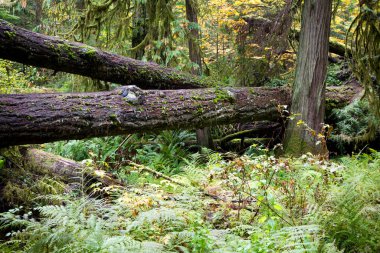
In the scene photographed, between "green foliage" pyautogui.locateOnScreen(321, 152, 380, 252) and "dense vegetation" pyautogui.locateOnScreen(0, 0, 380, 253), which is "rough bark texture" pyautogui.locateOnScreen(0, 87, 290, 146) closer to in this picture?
"dense vegetation" pyautogui.locateOnScreen(0, 0, 380, 253)

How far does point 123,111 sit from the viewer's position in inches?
217

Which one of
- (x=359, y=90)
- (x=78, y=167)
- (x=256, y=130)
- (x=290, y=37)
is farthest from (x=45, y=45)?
(x=359, y=90)

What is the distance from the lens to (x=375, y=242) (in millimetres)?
2760

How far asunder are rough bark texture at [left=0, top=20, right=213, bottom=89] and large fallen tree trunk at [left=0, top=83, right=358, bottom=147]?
2.55 feet

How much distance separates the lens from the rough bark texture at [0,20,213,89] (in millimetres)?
5082

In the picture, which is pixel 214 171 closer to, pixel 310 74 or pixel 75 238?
pixel 75 238

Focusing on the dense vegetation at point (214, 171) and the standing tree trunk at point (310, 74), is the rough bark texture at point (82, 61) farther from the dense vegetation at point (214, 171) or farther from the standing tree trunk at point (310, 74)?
the standing tree trunk at point (310, 74)

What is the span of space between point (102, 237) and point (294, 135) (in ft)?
17.9

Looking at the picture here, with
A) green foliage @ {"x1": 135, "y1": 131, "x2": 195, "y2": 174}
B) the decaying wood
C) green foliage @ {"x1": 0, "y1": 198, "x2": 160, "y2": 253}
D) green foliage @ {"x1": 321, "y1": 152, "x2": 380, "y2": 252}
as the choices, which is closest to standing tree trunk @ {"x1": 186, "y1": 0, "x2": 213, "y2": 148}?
green foliage @ {"x1": 135, "y1": 131, "x2": 195, "y2": 174}

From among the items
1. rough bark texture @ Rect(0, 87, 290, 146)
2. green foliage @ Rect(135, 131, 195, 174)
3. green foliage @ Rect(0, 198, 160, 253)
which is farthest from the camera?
green foliage @ Rect(135, 131, 195, 174)

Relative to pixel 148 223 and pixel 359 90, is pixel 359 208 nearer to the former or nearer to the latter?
pixel 148 223

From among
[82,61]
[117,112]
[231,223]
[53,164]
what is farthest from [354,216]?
[53,164]

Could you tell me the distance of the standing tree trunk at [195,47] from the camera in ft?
28.2

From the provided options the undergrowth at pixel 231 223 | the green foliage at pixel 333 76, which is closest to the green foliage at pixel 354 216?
the undergrowth at pixel 231 223
